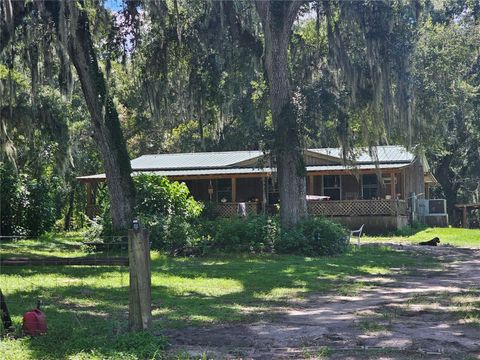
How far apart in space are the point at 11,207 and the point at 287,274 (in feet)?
46.4

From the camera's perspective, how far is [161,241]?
18.7 m

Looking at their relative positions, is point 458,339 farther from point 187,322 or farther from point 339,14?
point 339,14

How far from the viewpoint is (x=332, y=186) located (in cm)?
3391

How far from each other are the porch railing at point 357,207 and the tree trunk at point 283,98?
984cm

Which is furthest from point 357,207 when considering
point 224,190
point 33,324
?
point 33,324

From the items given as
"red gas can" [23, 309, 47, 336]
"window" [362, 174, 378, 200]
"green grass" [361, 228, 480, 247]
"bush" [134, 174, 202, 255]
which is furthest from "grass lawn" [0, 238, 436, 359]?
"window" [362, 174, 378, 200]

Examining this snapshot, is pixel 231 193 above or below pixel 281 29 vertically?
below

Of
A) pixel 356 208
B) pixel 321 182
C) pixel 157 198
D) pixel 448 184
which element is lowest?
pixel 356 208

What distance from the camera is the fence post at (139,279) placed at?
6.85m

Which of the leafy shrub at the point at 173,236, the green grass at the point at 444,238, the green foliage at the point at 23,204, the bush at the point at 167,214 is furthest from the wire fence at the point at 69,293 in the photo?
the green grass at the point at 444,238

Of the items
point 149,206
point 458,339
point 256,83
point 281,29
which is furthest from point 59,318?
point 256,83

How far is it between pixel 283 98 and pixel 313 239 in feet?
14.5

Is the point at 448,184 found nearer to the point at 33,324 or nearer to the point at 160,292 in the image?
the point at 160,292

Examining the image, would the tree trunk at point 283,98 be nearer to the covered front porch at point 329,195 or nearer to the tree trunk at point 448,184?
the covered front porch at point 329,195
